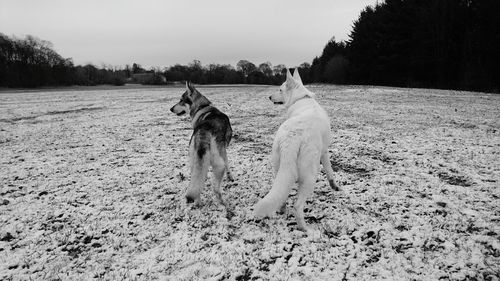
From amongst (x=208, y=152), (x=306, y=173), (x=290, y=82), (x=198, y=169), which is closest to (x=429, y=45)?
(x=290, y=82)

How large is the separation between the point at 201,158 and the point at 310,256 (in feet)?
7.25

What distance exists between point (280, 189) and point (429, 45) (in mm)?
45749

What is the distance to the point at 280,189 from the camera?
3748 mm

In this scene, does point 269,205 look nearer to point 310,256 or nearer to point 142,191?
point 310,256

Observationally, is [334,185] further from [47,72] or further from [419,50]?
[47,72]

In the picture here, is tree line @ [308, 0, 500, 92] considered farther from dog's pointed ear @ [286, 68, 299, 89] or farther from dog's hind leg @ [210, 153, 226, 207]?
dog's hind leg @ [210, 153, 226, 207]

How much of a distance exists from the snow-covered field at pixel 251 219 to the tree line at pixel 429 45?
30.8 m

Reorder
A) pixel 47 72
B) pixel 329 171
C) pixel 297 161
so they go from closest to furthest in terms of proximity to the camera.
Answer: pixel 297 161
pixel 329 171
pixel 47 72

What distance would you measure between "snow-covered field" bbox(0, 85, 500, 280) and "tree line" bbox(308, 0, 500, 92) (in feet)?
101

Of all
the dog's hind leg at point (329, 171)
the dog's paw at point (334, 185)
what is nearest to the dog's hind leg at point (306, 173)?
the dog's hind leg at point (329, 171)

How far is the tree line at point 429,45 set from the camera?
33.3 metres

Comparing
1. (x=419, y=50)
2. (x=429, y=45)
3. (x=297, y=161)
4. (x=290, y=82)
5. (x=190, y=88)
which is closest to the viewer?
(x=297, y=161)

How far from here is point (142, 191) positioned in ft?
20.0

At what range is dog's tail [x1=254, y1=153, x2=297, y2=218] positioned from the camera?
143 inches
